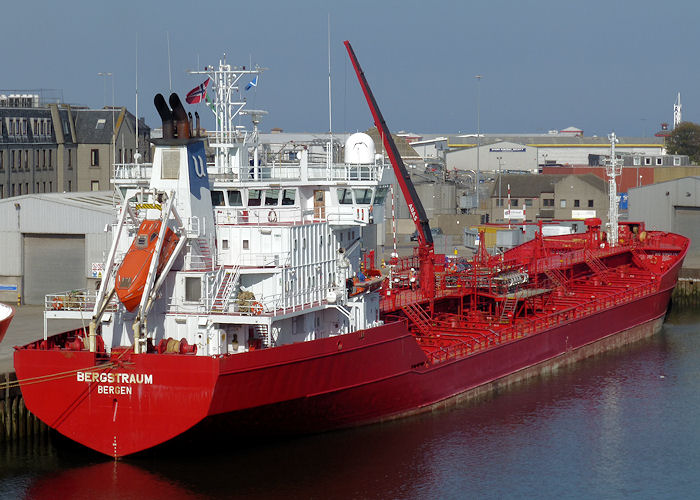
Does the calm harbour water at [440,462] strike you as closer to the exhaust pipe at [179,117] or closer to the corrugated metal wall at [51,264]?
the exhaust pipe at [179,117]

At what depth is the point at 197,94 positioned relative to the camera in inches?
1094

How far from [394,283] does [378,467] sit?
1228 centimetres

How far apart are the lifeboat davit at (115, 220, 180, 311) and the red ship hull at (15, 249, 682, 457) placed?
1291mm

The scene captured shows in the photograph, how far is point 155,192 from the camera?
25141mm

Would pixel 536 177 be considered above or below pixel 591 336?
above

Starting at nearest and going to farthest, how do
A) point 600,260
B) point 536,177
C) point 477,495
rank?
1. point 477,495
2. point 600,260
3. point 536,177

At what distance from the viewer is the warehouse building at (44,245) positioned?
3947 cm

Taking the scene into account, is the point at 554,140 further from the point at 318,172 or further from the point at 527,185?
the point at 318,172

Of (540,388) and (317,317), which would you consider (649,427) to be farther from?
(317,317)

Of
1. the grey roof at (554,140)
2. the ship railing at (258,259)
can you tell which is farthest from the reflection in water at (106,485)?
the grey roof at (554,140)

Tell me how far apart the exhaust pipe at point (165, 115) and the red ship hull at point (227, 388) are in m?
5.21

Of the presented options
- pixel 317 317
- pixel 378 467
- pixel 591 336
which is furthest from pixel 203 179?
pixel 591 336

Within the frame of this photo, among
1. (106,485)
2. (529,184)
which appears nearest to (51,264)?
(106,485)

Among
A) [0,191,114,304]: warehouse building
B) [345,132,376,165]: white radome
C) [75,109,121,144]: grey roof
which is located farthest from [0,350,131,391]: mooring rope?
[75,109,121,144]: grey roof
